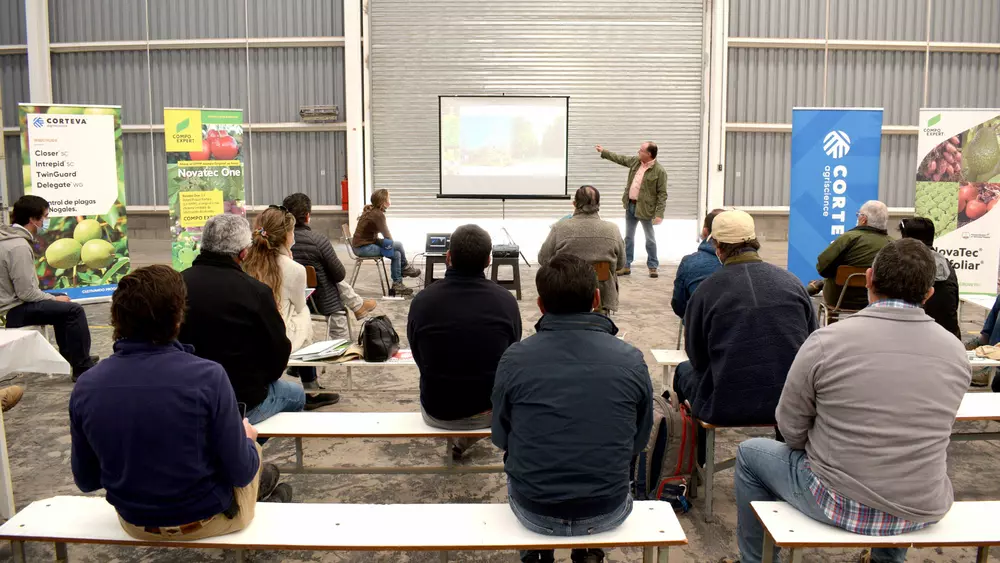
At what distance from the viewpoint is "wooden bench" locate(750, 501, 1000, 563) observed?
2275 millimetres

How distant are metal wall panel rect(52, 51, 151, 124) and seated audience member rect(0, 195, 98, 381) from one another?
7.37 meters

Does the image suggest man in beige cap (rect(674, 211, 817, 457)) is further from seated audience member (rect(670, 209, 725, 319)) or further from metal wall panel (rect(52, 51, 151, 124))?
metal wall panel (rect(52, 51, 151, 124))

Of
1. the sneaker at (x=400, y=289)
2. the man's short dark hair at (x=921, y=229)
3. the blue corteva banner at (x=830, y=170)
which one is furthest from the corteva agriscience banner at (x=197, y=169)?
the man's short dark hair at (x=921, y=229)

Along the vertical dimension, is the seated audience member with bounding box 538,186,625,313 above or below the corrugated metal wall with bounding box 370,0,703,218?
below

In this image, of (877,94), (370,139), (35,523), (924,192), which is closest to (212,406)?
(35,523)

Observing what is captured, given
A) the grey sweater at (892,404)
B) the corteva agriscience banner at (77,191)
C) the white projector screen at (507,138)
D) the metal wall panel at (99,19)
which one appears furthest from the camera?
the metal wall panel at (99,19)

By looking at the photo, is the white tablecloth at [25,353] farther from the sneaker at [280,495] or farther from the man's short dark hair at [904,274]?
the man's short dark hair at [904,274]

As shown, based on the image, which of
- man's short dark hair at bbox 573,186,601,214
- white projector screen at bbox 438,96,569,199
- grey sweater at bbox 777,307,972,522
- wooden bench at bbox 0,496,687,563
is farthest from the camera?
white projector screen at bbox 438,96,569,199

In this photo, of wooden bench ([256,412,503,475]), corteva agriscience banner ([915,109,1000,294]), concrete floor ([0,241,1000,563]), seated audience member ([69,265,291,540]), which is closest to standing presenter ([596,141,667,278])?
corteva agriscience banner ([915,109,1000,294])

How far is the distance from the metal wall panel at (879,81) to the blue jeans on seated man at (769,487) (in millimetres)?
10535

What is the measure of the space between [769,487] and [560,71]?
10016 millimetres

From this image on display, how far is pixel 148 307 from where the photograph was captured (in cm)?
210

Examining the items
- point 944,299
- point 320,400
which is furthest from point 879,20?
point 320,400

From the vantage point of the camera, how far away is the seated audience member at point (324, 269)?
5.12 m
